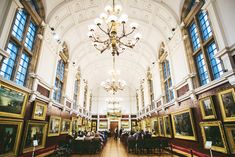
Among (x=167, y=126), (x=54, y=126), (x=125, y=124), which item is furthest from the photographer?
(x=125, y=124)

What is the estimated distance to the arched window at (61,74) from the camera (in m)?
10.7

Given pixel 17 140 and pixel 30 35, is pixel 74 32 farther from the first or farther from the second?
pixel 17 140

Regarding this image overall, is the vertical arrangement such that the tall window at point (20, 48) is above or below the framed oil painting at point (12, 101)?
above

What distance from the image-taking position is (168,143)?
31.6 feet

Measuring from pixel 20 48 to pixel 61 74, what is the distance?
5.31m

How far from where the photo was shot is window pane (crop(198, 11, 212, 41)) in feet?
20.7

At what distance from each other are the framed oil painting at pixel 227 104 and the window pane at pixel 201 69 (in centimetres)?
166

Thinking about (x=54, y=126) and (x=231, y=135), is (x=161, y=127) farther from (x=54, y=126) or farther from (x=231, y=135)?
(x=54, y=126)

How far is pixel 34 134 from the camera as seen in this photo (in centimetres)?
679

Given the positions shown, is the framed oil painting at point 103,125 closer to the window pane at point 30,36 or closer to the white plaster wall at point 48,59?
the white plaster wall at point 48,59

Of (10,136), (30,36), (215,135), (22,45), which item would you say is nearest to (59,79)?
(30,36)

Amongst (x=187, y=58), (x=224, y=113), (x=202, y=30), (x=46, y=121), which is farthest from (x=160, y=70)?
(x=46, y=121)

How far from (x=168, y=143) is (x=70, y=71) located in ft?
32.1

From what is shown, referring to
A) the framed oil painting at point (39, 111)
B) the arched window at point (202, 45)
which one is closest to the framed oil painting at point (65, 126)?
the framed oil painting at point (39, 111)
